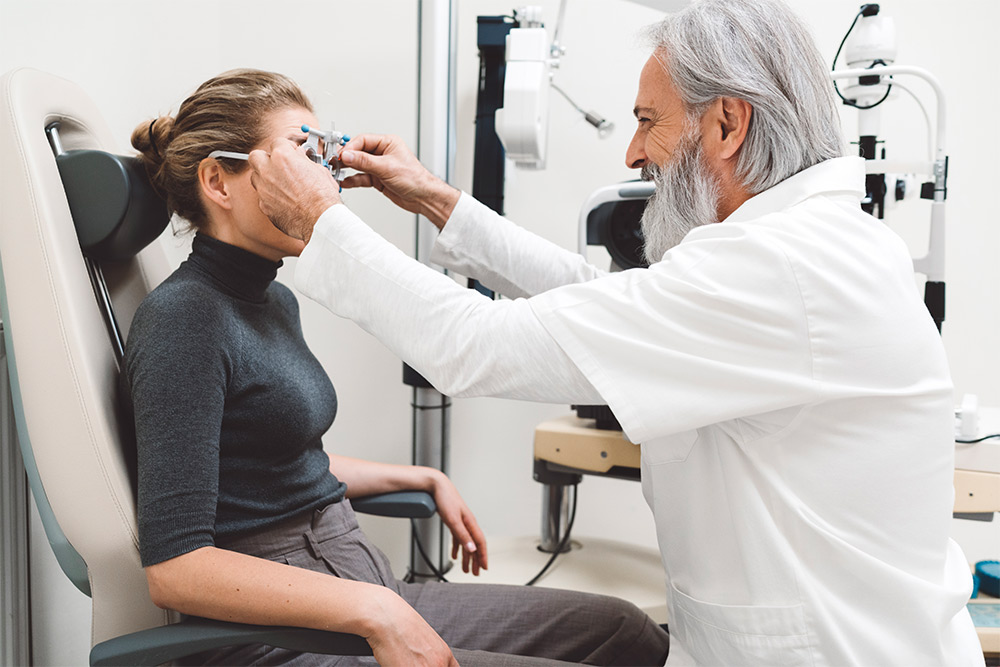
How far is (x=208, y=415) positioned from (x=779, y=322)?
678 millimetres

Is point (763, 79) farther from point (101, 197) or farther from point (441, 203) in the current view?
point (101, 197)

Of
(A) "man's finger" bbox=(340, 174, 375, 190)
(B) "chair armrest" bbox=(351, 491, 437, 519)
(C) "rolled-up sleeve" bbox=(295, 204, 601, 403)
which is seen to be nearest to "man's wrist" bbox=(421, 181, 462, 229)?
(A) "man's finger" bbox=(340, 174, 375, 190)

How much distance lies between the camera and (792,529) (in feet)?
2.87

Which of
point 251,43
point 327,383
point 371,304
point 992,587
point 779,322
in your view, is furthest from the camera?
point 251,43

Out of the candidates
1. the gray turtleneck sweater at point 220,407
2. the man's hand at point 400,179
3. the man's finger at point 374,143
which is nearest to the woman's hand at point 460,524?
the gray turtleneck sweater at point 220,407

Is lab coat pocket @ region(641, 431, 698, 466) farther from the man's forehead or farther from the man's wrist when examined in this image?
the man's wrist

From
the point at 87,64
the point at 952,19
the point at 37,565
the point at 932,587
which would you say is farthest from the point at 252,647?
the point at 952,19

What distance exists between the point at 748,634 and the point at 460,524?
0.57 metres

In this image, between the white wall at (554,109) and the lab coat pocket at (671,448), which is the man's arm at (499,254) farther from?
the white wall at (554,109)

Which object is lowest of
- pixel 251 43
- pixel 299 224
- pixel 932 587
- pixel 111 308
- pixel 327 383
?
pixel 932 587

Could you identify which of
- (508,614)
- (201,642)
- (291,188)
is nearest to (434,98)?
(291,188)

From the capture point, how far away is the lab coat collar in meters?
0.91

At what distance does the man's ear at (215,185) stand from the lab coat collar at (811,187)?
729 mm

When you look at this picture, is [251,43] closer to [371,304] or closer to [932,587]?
[371,304]
